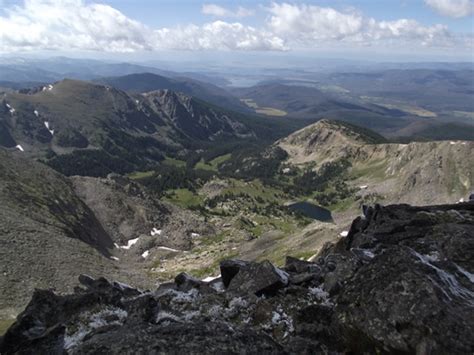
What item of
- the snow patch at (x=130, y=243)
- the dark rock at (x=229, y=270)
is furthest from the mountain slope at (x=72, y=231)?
the dark rock at (x=229, y=270)

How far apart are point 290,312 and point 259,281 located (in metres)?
3.56

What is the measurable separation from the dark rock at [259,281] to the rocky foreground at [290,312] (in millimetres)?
65

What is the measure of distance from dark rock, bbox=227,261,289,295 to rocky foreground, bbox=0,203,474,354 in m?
0.06

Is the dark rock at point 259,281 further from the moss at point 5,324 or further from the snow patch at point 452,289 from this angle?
the moss at point 5,324

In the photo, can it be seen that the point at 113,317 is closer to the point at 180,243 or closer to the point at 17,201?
the point at 17,201

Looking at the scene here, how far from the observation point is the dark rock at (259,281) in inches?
882

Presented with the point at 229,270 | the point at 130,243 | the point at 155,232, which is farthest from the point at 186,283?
the point at 155,232

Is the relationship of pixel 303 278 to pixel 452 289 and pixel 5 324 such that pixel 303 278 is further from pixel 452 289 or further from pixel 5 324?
pixel 5 324

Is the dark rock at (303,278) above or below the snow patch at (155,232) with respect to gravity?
above

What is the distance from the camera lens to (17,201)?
10888cm

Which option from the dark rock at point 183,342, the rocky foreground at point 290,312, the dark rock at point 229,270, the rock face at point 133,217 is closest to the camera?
the dark rock at point 183,342

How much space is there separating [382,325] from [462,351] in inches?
96.6

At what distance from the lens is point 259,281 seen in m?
22.9

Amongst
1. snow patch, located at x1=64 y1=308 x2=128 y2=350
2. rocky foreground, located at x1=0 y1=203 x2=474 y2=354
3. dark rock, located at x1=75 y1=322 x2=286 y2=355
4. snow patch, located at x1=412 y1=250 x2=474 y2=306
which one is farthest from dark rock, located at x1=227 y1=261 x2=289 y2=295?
snow patch, located at x1=412 y1=250 x2=474 y2=306
